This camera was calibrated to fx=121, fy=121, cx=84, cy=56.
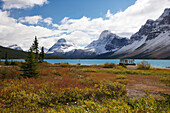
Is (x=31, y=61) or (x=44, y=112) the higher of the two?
(x=31, y=61)

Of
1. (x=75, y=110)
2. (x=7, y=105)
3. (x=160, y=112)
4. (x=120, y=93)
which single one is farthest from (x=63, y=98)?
(x=160, y=112)

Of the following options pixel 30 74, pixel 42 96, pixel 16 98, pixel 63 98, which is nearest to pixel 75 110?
pixel 63 98

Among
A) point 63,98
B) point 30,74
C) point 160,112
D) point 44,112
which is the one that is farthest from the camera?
point 30,74

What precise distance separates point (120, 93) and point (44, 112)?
480 centimetres

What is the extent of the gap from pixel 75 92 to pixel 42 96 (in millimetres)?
2186

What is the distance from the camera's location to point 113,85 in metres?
9.24

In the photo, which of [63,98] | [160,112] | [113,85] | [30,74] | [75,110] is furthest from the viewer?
[30,74]

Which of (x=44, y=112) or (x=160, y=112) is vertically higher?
(x=160, y=112)

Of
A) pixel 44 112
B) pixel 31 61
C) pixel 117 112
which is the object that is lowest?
pixel 44 112

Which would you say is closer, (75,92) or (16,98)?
(16,98)

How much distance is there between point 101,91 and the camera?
28.1 ft

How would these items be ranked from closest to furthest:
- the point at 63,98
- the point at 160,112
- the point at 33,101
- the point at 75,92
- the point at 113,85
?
the point at 160,112 < the point at 33,101 < the point at 63,98 < the point at 75,92 < the point at 113,85

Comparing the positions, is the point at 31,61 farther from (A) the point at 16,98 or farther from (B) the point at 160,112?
(B) the point at 160,112

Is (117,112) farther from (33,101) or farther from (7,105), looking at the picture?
(7,105)
